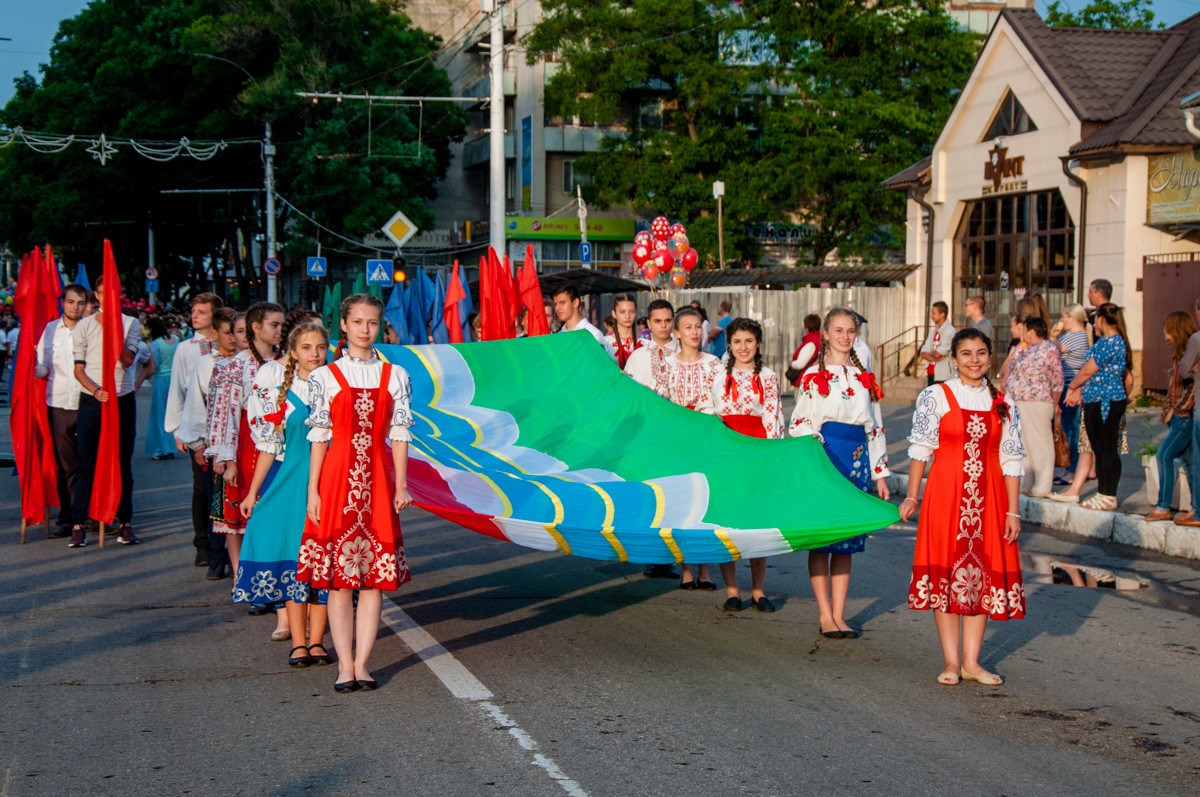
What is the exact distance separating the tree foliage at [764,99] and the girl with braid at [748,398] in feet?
116

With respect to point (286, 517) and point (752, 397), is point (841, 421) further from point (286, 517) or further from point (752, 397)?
point (286, 517)

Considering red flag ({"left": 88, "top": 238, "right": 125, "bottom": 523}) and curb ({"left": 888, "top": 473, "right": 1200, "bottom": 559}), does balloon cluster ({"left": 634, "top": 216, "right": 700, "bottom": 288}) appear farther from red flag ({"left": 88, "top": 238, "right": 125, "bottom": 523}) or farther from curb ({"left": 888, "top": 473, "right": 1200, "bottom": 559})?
red flag ({"left": 88, "top": 238, "right": 125, "bottom": 523})

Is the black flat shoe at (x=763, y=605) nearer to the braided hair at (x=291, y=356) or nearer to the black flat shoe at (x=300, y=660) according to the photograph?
the black flat shoe at (x=300, y=660)

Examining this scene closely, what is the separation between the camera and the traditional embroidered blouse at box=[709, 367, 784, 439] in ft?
29.4

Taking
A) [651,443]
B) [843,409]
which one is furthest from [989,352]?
[651,443]

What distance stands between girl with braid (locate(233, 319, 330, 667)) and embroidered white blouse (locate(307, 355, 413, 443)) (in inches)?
24.9

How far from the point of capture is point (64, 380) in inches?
481

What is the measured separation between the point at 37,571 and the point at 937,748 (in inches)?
287

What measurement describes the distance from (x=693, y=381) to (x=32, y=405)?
6.49m

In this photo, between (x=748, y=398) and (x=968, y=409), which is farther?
(x=748, y=398)

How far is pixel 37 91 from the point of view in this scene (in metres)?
57.6

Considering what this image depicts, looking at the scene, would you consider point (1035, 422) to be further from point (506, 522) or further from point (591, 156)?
point (591, 156)

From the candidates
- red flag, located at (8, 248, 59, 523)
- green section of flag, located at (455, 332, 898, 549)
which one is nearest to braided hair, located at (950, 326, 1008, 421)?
green section of flag, located at (455, 332, 898, 549)

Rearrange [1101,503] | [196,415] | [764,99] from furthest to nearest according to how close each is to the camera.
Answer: [764,99] < [1101,503] < [196,415]
